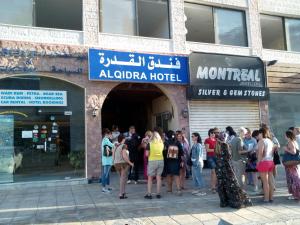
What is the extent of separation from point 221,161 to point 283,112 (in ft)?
31.8

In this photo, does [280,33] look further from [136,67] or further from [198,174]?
[198,174]

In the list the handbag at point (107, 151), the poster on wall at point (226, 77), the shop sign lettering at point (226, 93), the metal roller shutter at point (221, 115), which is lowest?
the handbag at point (107, 151)

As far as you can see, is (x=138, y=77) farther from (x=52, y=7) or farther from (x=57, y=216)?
(x=57, y=216)

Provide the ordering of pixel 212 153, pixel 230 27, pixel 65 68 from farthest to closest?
pixel 230 27 < pixel 65 68 < pixel 212 153

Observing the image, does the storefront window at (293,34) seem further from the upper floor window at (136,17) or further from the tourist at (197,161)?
the tourist at (197,161)

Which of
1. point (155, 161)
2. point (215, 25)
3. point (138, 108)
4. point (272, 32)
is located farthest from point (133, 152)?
point (272, 32)

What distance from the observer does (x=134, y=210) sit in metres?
7.62

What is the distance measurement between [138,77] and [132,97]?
15.4ft

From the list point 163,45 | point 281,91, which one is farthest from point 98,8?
point 281,91

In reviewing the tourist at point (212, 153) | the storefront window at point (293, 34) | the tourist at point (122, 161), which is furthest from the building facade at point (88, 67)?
the tourist at point (212, 153)

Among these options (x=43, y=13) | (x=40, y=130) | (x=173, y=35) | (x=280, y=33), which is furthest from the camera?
(x=280, y=33)

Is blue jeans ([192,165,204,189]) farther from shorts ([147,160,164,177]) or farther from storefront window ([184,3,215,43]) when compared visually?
storefront window ([184,3,215,43])

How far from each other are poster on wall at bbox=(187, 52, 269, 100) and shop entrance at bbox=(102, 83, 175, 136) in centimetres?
178

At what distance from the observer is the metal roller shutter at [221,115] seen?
14.2 metres
